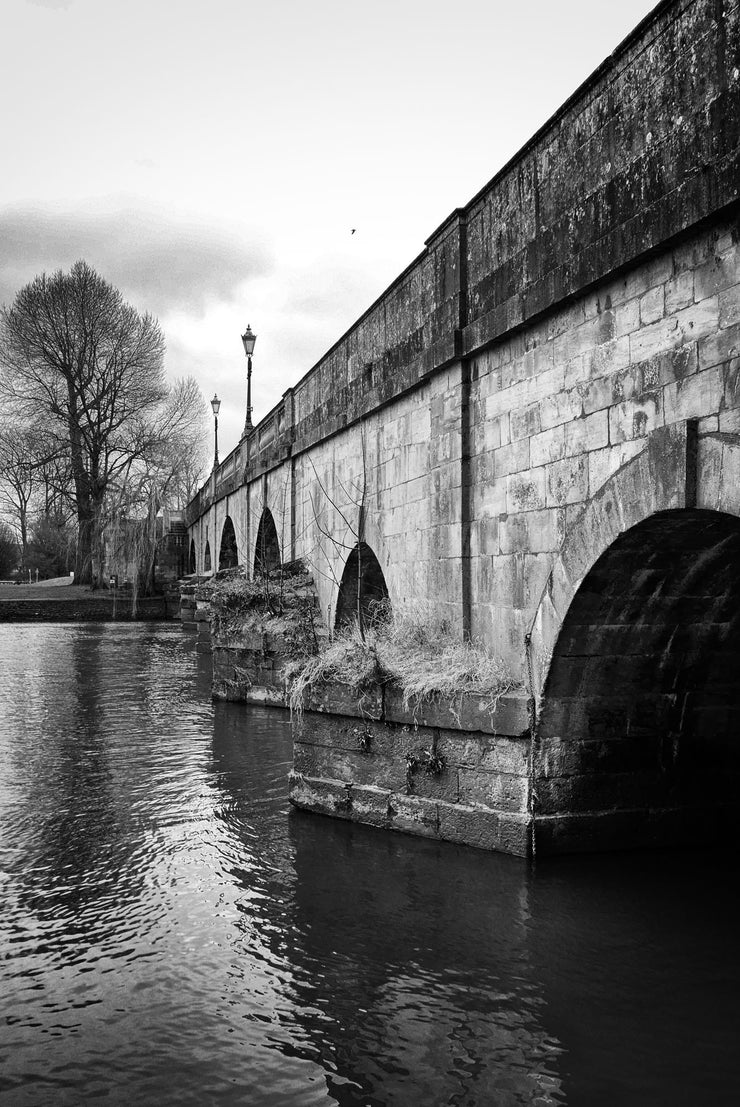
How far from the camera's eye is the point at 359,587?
10.5m

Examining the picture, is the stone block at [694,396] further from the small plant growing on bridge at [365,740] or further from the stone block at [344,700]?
the small plant growing on bridge at [365,740]

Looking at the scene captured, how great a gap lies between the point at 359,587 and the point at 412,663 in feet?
12.8

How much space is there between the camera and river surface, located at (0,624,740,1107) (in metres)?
3.70

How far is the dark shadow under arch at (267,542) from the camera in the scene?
17356mm

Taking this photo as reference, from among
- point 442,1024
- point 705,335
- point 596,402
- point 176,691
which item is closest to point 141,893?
point 442,1024

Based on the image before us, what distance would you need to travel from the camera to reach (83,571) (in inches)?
1329

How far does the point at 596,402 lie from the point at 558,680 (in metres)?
1.72

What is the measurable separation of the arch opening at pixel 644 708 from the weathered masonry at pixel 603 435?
0.01 meters

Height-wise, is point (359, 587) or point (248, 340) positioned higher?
point (248, 340)

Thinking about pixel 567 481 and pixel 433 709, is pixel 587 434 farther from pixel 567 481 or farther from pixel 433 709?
pixel 433 709

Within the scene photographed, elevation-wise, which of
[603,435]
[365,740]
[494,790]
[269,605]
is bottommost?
[494,790]

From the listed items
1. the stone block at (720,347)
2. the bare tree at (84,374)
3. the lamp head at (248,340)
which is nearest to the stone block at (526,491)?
the stone block at (720,347)

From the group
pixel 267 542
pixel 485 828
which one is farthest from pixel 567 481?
pixel 267 542

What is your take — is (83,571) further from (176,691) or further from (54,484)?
(176,691)
